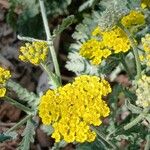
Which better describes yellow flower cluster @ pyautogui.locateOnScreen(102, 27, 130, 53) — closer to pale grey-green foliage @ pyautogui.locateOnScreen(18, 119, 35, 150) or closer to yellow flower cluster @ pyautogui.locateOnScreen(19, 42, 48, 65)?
yellow flower cluster @ pyautogui.locateOnScreen(19, 42, 48, 65)

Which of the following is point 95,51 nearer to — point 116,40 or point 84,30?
point 116,40

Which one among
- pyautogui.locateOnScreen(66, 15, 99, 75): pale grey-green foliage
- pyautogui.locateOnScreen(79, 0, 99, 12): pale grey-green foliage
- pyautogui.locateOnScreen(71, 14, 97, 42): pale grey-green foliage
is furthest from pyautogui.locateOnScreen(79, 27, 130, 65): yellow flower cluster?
pyautogui.locateOnScreen(79, 0, 99, 12): pale grey-green foliage

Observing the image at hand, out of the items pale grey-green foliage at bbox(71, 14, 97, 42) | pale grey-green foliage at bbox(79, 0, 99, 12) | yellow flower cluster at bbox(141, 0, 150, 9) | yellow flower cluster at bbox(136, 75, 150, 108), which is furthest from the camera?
pale grey-green foliage at bbox(79, 0, 99, 12)

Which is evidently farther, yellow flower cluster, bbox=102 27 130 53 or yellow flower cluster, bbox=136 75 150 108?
yellow flower cluster, bbox=102 27 130 53

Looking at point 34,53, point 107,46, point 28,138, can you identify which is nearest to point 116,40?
point 107,46

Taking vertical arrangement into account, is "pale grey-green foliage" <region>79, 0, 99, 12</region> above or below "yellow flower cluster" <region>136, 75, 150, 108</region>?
below

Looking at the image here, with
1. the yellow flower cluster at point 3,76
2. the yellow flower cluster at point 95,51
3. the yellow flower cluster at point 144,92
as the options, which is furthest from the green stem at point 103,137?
the yellow flower cluster at point 3,76
